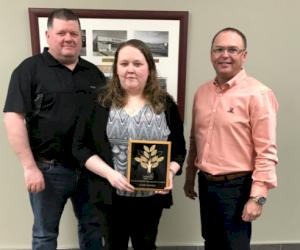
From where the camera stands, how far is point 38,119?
1543mm

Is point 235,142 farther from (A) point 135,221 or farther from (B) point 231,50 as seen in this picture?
(A) point 135,221

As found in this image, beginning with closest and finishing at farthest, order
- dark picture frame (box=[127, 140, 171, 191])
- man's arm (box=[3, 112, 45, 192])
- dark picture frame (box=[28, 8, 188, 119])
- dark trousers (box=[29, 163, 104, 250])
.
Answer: dark picture frame (box=[127, 140, 171, 191])
man's arm (box=[3, 112, 45, 192])
dark trousers (box=[29, 163, 104, 250])
dark picture frame (box=[28, 8, 188, 119])

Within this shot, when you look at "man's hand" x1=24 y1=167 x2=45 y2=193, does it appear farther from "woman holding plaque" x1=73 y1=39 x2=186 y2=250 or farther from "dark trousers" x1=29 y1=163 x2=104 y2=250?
"woman holding plaque" x1=73 y1=39 x2=186 y2=250

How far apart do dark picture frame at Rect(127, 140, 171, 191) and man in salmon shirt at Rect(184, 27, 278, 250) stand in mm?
298

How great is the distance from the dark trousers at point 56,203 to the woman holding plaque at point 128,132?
270 mm

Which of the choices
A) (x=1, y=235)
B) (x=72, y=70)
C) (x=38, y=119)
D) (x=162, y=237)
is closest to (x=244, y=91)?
(x=72, y=70)

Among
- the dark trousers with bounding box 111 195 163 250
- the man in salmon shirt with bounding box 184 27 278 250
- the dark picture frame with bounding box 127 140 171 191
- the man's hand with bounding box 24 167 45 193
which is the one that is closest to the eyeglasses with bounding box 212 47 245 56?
the man in salmon shirt with bounding box 184 27 278 250

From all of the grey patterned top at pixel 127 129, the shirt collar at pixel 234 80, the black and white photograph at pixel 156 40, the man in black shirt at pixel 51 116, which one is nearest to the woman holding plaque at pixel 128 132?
the grey patterned top at pixel 127 129

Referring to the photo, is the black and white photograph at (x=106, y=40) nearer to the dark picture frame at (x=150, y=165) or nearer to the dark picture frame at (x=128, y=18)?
the dark picture frame at (x=128, y=18)

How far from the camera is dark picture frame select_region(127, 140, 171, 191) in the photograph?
124 cm

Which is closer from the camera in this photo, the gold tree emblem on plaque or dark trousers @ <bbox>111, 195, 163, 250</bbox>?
the gold tree emblem on plaque

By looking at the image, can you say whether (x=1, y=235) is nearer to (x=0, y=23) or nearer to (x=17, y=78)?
(x=17, y=78)

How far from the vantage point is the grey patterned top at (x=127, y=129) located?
4.24 ft

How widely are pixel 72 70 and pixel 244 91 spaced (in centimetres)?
84
